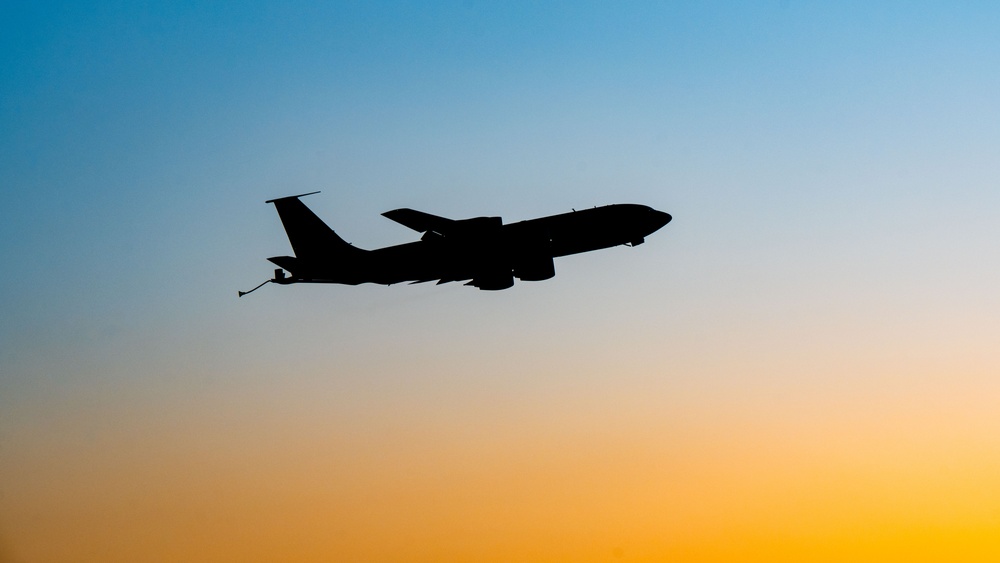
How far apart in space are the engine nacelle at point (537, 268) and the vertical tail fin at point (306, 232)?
12348 mm

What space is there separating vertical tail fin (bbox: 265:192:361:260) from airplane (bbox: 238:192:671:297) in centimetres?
262

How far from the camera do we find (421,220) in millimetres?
77438

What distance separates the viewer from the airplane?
252ft

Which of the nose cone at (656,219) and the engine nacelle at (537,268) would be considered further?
the nose cone at (656,219)

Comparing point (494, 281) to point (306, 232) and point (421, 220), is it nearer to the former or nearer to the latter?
point (421, 220)

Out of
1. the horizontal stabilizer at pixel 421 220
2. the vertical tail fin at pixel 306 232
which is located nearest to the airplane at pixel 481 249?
the horizontal stabilizer at pixel 421 220

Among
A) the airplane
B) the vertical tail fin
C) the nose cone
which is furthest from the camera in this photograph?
the vertical tail fin

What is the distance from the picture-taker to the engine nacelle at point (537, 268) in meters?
76.9

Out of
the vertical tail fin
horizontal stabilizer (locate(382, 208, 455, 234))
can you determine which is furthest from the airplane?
the vertical tail fin

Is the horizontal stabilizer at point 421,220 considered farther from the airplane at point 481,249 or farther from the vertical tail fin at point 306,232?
the vertical tail fin at point 306,232

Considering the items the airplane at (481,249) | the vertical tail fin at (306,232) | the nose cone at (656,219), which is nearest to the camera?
the airplane at (481,249)

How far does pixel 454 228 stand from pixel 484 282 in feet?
13.8

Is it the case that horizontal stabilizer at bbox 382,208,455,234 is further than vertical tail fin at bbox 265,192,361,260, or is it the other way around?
vertical tail fin at bbox 265,192,361,260

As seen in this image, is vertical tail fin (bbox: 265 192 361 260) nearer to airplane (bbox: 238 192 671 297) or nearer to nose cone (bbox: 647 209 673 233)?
airplane (bbox: 238 192 671 297)
